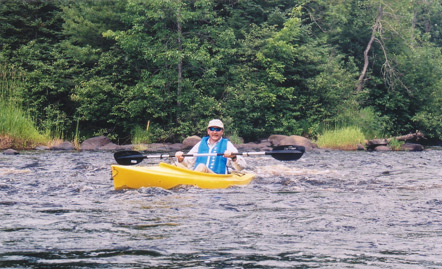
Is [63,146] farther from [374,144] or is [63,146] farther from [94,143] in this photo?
[374,144]

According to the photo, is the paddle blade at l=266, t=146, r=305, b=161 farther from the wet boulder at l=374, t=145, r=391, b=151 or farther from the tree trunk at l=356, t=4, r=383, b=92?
the tree trunk at l=356, t=4, r=383, b=92

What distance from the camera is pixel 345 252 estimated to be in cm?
485

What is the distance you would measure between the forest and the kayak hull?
13.1 m

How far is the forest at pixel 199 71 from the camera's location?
76.0 feet

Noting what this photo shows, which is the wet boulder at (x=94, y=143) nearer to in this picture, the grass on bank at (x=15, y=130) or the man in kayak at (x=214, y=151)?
the grass on bank at (x=15, y=130)

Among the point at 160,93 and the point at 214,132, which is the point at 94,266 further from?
the point at 160,93

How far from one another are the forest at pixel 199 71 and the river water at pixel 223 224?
42.2ft

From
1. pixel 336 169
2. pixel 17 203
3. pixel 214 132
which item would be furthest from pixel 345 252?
pixel 336 169

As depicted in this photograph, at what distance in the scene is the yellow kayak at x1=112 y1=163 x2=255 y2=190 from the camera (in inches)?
334

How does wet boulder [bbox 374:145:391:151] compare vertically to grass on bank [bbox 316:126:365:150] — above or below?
below

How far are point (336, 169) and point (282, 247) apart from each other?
8.42 m

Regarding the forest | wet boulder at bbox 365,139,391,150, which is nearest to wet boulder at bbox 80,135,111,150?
the forest

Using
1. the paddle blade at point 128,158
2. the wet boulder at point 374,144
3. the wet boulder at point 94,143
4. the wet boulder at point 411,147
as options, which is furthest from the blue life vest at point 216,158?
the wet boulder at point 411,147

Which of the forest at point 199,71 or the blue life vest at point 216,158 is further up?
the forest at point 199,71
